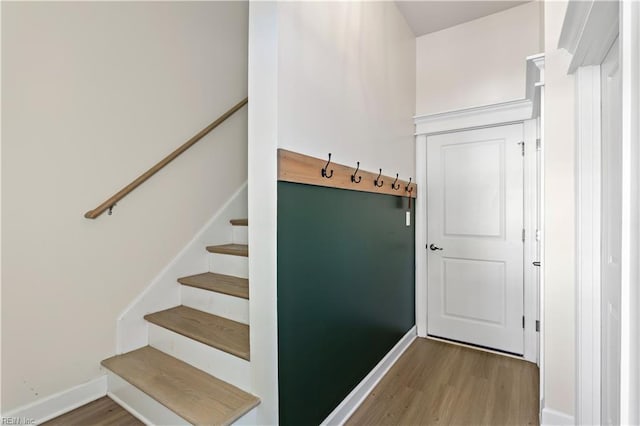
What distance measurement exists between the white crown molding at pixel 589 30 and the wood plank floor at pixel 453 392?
2034 millimetres

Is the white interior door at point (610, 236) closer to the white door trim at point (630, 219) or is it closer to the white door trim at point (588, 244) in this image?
the white door trim at point (588, 244)

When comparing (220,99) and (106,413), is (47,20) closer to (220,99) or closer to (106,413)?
(220,99)

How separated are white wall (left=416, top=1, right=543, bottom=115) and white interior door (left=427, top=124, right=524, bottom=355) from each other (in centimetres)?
34

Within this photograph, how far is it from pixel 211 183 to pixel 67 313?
1.28 meters

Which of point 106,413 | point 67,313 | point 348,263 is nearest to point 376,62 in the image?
point 348,263

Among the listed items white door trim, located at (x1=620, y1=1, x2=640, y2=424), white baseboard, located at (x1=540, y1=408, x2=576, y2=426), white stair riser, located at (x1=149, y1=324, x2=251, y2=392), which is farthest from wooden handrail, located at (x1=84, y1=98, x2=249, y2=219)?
white baseboard, located at (x1=540, y1=408, x2=576, y2=426)

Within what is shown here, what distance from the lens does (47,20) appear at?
1633mm

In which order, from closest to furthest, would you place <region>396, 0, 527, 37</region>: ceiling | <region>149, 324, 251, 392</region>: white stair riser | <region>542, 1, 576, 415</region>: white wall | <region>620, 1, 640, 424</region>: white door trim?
<region>620, 1, 640, 424</region>: white door trim < <region>149, 324, 251, 392</region>: white stair riser < <region>542, 1, 576, 415</region>: white wall < <region>396, 0, 527, 37</region>: ceiling

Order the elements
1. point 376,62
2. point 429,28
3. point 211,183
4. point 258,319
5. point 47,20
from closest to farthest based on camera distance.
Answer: point 258,319 → point 47,20 → point 376,62 → point 211,183 → point 429,28

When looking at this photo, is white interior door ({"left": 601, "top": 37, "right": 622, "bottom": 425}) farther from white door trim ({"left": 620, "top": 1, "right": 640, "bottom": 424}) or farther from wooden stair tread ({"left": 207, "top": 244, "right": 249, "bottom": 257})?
wooden stair tread ({"left": 207, "top": 244, "right": 249, "bottom": 257})

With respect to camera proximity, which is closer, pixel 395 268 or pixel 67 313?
pixel 67 313

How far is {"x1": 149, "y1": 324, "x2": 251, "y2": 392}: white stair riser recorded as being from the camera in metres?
1.52

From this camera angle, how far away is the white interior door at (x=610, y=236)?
49.0 inches

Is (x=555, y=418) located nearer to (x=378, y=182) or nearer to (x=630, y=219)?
(x=378, y=182)
